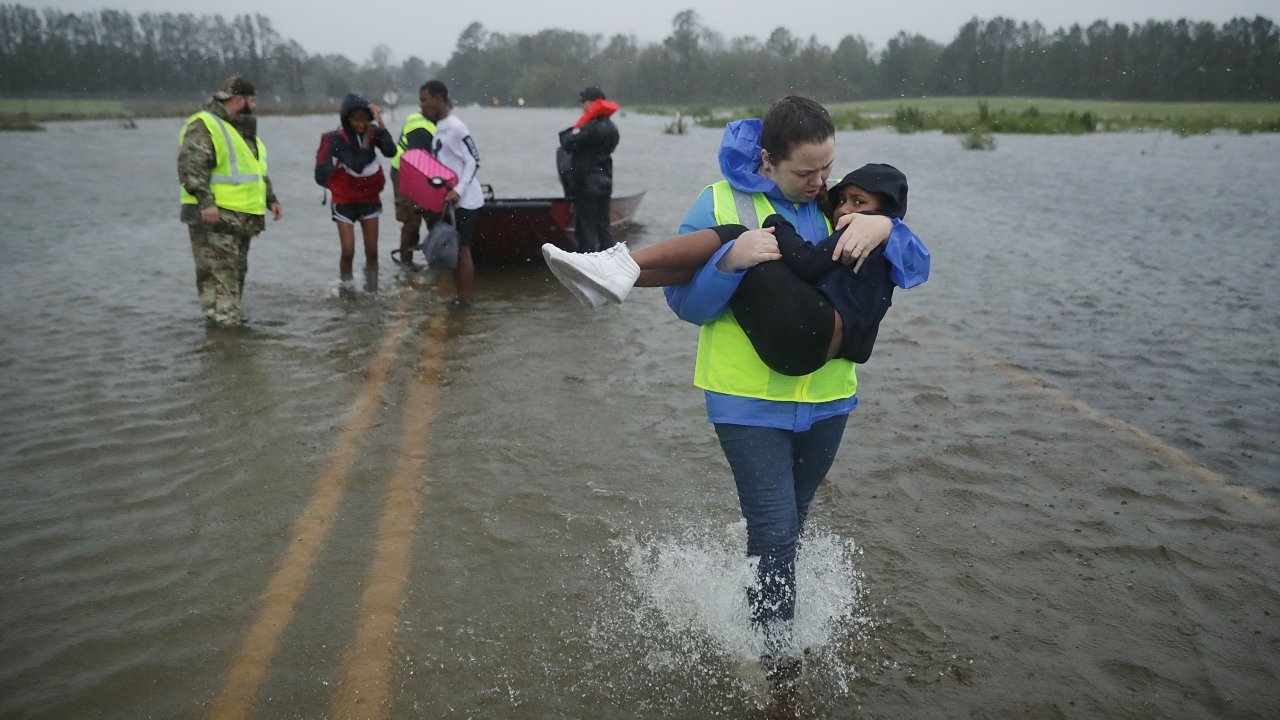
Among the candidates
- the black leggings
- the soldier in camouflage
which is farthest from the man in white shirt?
the black leggings

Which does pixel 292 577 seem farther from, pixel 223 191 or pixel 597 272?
pixel 223 191

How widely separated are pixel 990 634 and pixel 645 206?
14669 millimetres

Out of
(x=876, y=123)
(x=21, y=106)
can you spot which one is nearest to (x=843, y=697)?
(x=876, y=123)

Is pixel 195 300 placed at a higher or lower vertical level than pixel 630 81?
lower

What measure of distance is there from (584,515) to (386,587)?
1.04 metres

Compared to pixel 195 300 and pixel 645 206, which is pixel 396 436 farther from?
pixel 645 206

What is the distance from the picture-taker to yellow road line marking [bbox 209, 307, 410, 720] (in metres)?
2.88

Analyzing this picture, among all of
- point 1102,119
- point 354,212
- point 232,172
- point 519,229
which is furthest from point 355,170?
point 1102,119

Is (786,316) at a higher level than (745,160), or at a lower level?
lower

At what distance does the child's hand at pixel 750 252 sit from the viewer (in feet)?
7.91

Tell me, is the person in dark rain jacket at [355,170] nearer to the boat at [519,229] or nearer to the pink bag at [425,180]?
the pink bag at [425,180]

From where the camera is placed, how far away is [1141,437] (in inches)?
208

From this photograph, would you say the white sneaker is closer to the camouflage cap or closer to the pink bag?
the pink bag

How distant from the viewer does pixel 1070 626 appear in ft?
11.0
